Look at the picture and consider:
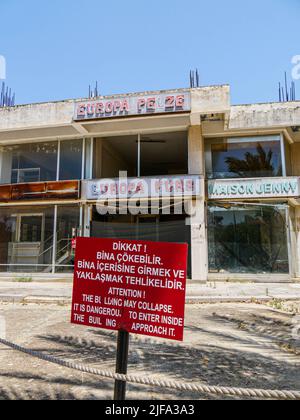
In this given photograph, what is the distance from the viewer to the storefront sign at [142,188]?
1378 cm

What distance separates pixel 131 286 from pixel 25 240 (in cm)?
1399

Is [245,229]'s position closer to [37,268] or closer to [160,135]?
[160,135]

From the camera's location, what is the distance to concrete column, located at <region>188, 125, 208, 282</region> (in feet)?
44.7

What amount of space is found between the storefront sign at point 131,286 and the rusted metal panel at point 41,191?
1207 cm

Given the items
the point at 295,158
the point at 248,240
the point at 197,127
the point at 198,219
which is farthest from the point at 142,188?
the point at 295,158

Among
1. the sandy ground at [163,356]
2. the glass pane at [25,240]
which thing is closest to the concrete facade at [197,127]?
the glass pane at [25,240]

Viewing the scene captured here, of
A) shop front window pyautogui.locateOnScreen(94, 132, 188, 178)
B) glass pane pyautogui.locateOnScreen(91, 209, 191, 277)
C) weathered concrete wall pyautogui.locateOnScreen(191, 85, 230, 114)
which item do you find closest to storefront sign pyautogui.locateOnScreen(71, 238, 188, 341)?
glass pane pyautogui.locateOnScreen(91, 209, 191, 277)

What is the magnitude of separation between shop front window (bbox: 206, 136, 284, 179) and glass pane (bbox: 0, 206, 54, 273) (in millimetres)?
7931

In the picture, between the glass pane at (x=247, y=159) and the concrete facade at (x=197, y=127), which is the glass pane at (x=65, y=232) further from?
the glass pane at (x=247, y=159)

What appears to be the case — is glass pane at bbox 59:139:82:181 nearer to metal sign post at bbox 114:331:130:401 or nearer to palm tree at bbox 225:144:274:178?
palm tree at bbox 225:144:274:178

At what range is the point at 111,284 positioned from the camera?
2920 millimetres

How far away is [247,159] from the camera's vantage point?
1491 cm

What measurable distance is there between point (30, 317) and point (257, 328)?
4.97 m
